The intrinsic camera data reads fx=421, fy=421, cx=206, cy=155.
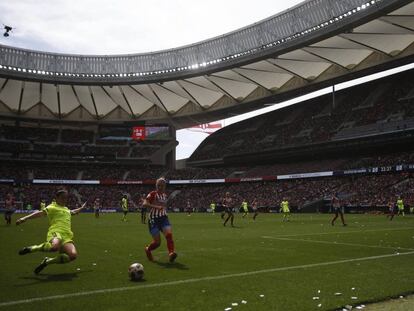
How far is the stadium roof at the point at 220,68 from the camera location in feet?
143

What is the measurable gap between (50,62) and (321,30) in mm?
38632

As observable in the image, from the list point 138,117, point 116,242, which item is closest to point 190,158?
point 138,117

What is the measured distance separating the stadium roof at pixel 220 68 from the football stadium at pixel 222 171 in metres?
0.24

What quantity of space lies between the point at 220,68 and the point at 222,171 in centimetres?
2340

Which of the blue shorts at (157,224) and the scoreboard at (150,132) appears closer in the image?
the blue shorts at (157,224)

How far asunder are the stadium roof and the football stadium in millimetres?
240

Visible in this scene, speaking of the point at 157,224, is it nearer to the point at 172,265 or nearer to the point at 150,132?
the point at 172,265

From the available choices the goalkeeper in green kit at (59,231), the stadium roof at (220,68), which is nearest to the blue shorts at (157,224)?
the goalkeeper in green kit at (59,231)

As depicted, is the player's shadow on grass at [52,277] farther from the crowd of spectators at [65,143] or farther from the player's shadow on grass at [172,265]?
the crowd of spectators at [65,143]

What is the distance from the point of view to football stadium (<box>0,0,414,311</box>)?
8.09m

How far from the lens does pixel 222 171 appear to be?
7231cm

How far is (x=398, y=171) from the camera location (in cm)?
4794

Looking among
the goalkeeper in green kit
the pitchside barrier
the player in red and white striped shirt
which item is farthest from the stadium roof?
the goalkeeper in green kit

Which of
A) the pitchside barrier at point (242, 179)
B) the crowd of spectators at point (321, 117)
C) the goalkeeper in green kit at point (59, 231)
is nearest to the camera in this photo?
the goalkeeper in green kit at point (59, 231)
